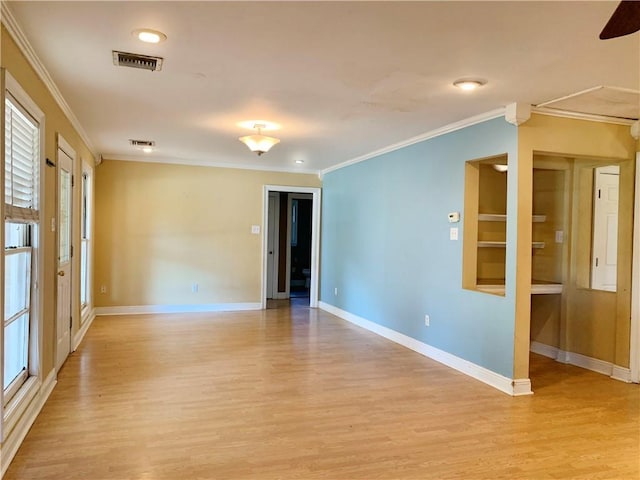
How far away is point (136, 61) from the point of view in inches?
115

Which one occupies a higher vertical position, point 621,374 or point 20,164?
point 20,164

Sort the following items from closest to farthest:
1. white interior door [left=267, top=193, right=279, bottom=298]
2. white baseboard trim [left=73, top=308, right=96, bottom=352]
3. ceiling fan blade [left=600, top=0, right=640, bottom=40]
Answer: ceiling fan blade [left=600, top=0, right=640, bottom=40], white baseboard trim [left=73, top=308, right=96, bottom=352], white interior door [left=267, top=193, right=279, bottom=298]

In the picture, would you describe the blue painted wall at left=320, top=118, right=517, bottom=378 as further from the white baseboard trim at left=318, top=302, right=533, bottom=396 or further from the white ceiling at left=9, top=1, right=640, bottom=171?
the white ceiling at left=9, top=1, right=640, bottom=171

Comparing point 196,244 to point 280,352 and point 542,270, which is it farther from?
point 542,270

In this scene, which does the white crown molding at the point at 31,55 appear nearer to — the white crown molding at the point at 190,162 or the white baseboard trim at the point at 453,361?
the white crown molding at the point at 190,162

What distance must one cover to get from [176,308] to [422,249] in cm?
409

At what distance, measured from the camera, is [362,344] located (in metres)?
5.34

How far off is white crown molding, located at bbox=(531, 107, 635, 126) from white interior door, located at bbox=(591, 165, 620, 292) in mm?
653

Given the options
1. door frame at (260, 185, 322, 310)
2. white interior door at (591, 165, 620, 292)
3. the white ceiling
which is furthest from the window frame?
white interior door at (591, 165, 620, 292)

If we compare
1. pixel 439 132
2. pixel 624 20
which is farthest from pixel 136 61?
pixel 439 132

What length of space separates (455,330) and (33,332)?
3.53 meters

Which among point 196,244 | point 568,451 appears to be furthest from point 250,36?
point 196,244

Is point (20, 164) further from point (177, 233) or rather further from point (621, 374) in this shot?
point (621, 374)

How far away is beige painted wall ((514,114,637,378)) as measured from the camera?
377 centimetres
